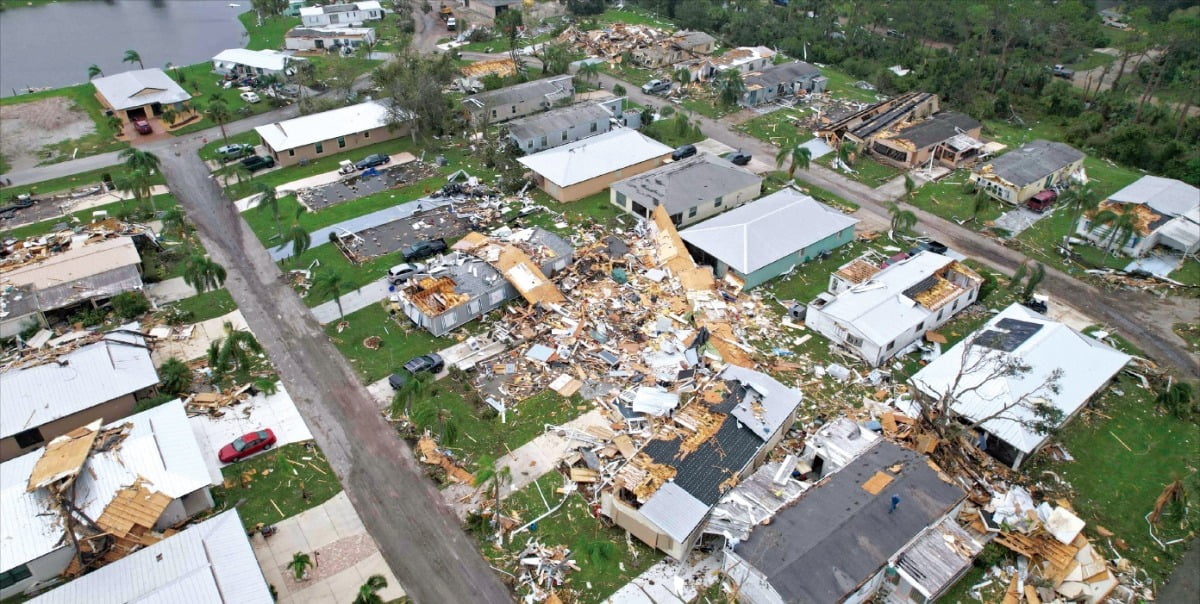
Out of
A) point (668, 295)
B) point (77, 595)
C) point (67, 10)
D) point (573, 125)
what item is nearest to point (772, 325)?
point (668, 295)

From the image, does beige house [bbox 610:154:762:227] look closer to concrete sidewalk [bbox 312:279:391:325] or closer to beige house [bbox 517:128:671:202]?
beige house [bbox 517:128:671:202]

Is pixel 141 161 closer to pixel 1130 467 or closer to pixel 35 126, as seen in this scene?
pixel 35 126

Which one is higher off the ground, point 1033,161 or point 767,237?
point 767,237

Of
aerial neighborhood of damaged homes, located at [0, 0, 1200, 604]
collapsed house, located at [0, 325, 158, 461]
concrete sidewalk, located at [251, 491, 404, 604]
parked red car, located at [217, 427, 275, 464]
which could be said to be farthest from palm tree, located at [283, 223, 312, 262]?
concrete sidewalk, located at [251, 491, 404, 604]

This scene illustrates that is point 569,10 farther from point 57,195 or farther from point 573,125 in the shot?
point 57,195

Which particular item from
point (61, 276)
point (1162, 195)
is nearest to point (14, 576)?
point (61, 276)

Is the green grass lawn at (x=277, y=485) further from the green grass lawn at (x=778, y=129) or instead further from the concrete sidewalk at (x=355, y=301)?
the green grass lawn at (x=778, y=129)
